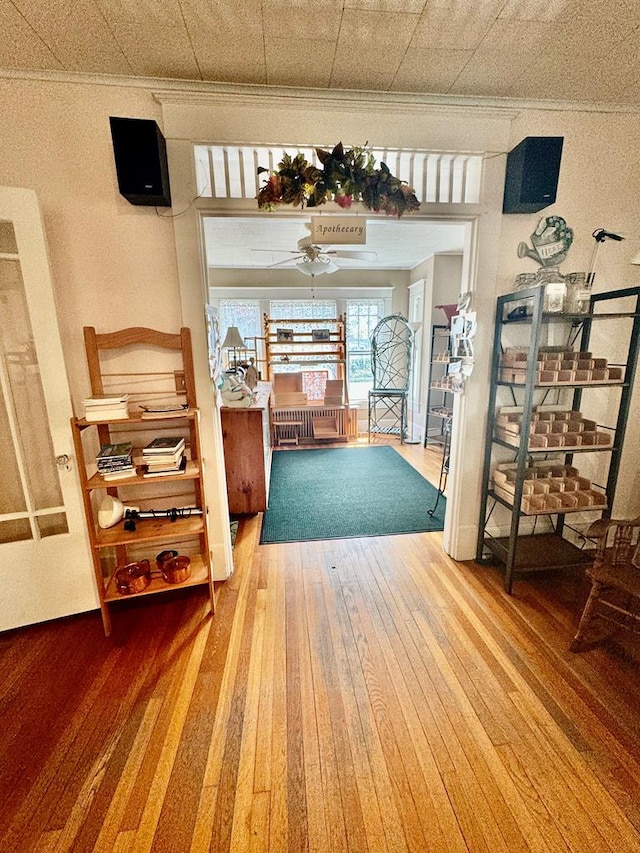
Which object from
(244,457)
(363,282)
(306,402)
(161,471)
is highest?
(363,282)

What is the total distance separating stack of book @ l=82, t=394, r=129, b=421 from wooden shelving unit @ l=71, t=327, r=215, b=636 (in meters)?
0.04

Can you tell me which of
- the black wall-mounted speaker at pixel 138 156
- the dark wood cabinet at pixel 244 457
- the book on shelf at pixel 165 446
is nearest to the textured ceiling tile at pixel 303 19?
the black wall-mounted speaker at pixel 138 156

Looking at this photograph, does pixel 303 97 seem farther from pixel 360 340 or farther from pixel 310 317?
pixel 360 340

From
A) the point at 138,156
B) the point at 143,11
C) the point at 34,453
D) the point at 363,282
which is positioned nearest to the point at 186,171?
the point at 138,156

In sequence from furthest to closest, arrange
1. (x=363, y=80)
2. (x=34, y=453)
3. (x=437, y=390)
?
(x=437, y=390) < (x=34, y=453) < (x=363, y=80)

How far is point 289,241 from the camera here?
158 inches

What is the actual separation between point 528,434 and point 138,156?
2.43m

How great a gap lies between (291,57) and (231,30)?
28cm

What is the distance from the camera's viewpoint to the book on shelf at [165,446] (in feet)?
5.81

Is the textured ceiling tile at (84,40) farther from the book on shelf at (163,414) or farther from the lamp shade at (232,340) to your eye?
the lamp shade at (232,340)

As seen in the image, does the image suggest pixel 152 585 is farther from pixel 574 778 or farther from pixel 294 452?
pixel 294 452

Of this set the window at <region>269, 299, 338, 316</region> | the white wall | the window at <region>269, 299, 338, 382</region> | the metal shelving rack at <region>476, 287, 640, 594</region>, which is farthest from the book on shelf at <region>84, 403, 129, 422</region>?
the window at <region>269, 299, 338, 316</region>

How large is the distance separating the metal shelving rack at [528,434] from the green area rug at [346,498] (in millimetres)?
648

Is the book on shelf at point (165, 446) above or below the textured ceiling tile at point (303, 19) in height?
below
